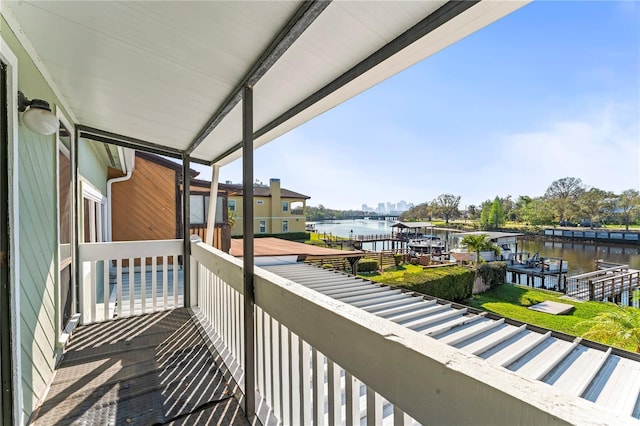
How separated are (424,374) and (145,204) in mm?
9390

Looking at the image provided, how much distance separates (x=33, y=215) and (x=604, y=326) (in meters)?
9.67

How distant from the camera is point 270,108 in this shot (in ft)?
7.36

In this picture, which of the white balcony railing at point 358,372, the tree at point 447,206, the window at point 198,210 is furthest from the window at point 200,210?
the tree at point 447,206

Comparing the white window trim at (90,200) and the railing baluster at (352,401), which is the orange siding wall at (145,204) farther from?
the railing baluster at (352,401)

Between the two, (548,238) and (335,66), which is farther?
(548,238)

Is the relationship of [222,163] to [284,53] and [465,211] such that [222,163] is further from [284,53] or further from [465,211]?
[465,211]

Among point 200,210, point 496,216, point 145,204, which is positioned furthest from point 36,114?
point 496,216

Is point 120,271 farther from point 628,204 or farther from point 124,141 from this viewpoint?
point 628,204

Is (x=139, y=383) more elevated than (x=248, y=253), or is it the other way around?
(x=248, y=253)

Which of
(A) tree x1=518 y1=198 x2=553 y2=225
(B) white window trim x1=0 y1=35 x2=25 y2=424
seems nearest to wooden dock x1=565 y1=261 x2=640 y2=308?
(A) tree x1=518 y1=198 x2=553 y2=225

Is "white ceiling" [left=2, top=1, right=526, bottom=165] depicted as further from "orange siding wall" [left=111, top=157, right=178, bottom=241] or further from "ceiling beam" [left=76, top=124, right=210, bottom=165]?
"orange siding wall" [left=111, top=157, right=178, bottom=241]

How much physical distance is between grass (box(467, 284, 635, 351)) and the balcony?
5442mm

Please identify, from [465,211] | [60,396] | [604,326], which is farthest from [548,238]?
[60,396]

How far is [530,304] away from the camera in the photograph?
11836mm
